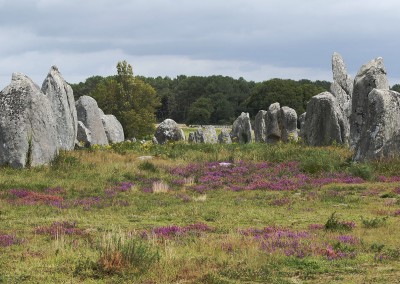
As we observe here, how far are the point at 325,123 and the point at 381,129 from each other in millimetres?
13004

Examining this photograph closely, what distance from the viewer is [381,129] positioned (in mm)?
27922

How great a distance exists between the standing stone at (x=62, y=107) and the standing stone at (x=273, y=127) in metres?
22.6

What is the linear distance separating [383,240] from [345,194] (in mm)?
8022

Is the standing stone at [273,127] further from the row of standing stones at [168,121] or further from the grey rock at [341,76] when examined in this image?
the grey rock at [341,76]

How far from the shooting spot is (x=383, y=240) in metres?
13.4

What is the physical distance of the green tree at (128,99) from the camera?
264 feet

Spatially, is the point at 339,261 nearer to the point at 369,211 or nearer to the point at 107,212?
the point at 369,211

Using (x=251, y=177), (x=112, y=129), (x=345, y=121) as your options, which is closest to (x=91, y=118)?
(x=112, y=129)

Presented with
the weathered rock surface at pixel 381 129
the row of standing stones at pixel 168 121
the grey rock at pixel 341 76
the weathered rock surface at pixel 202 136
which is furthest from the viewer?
the weathered rock surface at pixel 202 136

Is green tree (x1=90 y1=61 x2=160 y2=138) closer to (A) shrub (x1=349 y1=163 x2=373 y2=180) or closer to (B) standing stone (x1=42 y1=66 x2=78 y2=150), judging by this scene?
(B) standing stone (x1=42 y1=66 x2=78 y2=150)

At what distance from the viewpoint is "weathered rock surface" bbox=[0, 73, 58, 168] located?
2647 centimetres

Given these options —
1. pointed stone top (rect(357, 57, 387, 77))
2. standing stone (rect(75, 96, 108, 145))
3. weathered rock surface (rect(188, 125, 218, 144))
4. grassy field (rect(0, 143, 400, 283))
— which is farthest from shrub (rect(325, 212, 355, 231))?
weathered rock surface (rect(188, 125, 218, 144))

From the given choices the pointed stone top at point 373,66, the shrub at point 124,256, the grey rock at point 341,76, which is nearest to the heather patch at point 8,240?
the shrub at point 124,256

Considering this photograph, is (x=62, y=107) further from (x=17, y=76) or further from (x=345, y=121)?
(x=345, y=121)
